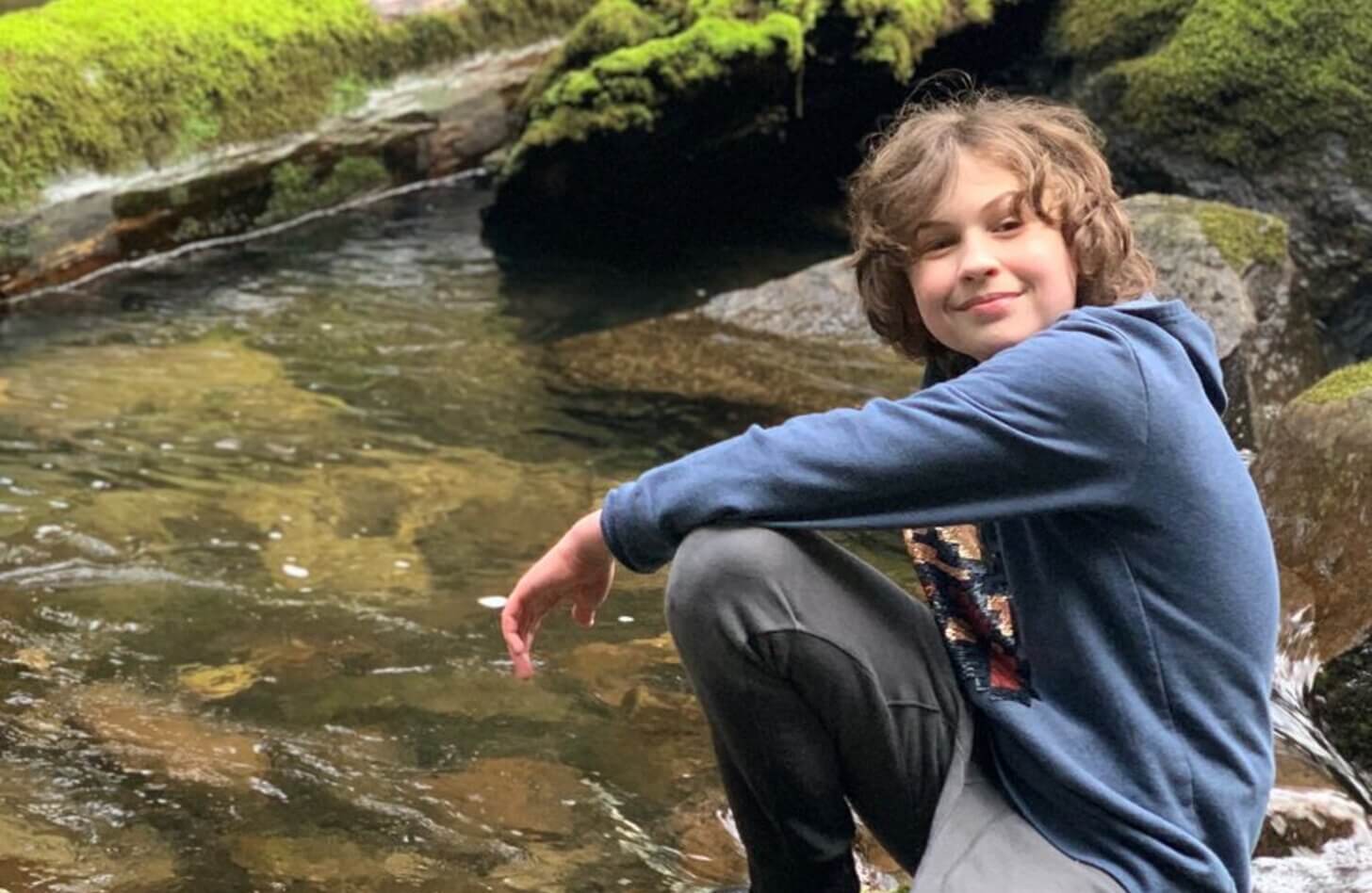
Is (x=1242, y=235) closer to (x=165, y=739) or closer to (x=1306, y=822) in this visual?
(x=1306, y=822)

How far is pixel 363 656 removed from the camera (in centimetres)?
375

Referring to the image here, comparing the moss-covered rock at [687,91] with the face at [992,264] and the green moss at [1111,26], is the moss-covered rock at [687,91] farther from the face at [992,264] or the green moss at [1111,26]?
the face at [992,264]

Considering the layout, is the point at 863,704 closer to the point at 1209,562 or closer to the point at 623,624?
the point at 1209,562

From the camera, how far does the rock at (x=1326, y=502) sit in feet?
11.6

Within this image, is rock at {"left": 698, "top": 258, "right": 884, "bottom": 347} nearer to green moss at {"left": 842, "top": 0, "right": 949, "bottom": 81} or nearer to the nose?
green moss at {"left": 842, "top": 0, "right": 949, "bottom": 81}

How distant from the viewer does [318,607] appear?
404 centimetres

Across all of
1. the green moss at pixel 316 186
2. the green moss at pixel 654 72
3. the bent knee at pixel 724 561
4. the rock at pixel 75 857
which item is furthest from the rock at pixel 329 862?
the green moss at pixel 316 186

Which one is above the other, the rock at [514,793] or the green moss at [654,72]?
Result: the green moss at [654,72]

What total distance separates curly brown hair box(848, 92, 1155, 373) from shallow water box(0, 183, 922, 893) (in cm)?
126

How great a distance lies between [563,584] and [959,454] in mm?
648

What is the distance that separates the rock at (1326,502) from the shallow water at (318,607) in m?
1.09

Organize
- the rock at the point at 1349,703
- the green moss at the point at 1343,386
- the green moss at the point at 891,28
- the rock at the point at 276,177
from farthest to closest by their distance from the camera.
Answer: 1. the green moss at the point at 891,28
2. the rock at the point at 276,177
3. the green moss at the point at 1343,386
4. the rock at the point at 1349,703

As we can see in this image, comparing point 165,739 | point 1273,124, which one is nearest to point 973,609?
point 165,739

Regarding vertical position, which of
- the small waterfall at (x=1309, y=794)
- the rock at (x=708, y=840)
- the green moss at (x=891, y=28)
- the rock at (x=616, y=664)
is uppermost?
the green moss at (x=891, y=28)
